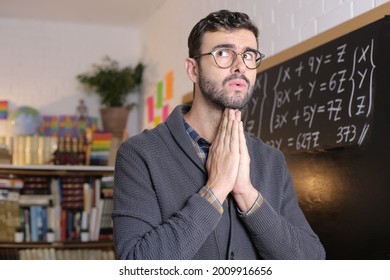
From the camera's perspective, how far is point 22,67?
5.21 meters

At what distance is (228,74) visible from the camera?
1.30 metres

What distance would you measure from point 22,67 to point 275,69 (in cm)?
312

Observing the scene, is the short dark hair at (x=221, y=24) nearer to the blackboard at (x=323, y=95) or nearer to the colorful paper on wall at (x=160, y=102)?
the blackboard at (x=323, y=95)

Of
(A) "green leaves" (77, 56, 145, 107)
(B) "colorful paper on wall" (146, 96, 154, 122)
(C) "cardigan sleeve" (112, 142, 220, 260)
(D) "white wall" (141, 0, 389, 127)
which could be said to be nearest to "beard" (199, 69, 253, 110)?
(C) "cardigan sleeve" (112, 142, 220, 260)

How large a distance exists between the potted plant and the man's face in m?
3.68

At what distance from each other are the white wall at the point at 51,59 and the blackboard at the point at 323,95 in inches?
109

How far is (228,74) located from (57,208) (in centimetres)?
320

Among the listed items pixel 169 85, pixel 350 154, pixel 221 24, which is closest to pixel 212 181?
pixel 221 24

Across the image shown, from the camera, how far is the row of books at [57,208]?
4129mm

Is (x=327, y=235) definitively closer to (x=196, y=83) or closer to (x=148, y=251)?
(x=196, y=83)

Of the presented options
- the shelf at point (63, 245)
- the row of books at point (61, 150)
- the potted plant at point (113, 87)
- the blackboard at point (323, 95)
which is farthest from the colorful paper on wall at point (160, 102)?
the blackboard at point (323, 95)

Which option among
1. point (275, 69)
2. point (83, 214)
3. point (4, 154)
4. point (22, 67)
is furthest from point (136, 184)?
point (22, 67)

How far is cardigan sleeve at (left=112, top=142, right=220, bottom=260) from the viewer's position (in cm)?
115

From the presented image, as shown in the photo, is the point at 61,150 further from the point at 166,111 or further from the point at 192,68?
the point at 192,68
